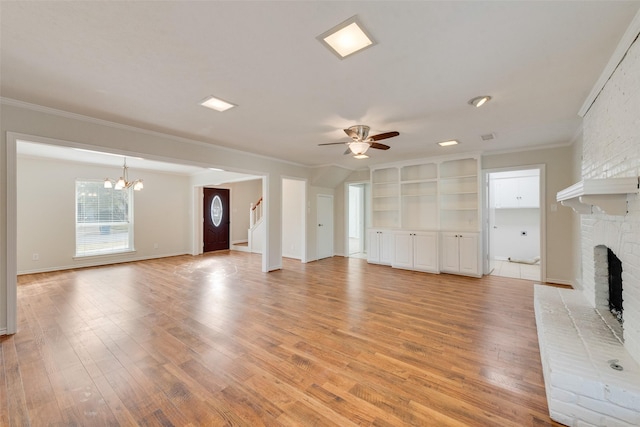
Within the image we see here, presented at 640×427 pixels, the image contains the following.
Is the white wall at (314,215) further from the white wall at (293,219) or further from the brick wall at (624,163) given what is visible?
the brick wall at (624,163)

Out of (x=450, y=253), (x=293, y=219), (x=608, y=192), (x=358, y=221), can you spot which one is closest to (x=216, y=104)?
(x=608, y=192)

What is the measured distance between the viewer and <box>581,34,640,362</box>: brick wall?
Result: 1.72 meters

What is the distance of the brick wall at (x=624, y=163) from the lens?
172 cm

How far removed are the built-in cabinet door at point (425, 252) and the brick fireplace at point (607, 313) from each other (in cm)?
305

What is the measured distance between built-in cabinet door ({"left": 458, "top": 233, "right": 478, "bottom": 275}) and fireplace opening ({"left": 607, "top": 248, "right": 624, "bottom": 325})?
277cm

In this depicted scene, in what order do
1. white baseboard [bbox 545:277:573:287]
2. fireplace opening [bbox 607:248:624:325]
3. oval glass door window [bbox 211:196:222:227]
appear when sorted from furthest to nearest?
oval glass door window [bbox 211:196:222:227]
white baseboard [bbox 545:277:573:287]
fireplace opening [bbox 607:248:624:325]

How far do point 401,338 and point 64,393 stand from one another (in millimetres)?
2877

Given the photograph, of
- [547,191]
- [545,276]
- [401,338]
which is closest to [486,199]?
[547,191]

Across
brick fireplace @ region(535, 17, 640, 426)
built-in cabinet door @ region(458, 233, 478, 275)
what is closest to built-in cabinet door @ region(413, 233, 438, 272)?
built-in cabinet door @ region(458, 233, 478, 275)

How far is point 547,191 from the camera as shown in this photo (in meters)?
4.82

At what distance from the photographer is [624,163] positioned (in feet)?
6.23

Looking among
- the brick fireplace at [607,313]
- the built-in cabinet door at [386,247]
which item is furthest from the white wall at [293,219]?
the brick fireplace at [607,313]

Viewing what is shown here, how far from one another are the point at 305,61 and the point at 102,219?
7321 mm

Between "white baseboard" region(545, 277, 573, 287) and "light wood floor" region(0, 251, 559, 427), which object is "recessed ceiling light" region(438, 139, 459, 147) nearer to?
"light wood floor" region(0, 251, 559, 427)
